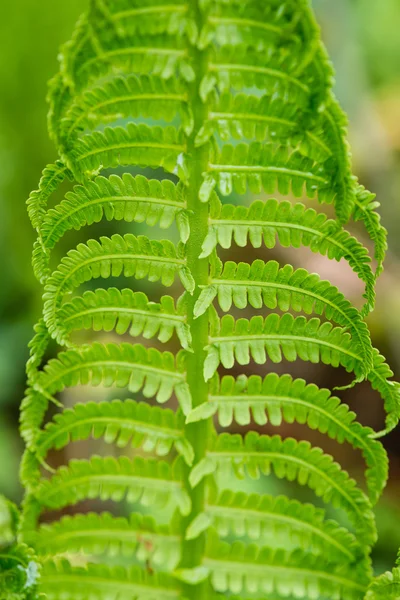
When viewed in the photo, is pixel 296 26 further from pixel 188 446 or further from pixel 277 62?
pixel 188 446

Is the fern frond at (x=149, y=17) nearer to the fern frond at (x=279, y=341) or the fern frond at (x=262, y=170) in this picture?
the fern frond at (x=262, y=170)

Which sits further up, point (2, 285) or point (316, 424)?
point (2, 285)

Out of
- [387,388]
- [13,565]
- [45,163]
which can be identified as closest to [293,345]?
[387,388]

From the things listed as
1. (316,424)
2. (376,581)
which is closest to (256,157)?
(316,424)

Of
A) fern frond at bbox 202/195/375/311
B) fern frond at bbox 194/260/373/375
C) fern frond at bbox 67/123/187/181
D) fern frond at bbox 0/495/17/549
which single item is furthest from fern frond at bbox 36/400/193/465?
fern frond at bbox 67/123/187/181

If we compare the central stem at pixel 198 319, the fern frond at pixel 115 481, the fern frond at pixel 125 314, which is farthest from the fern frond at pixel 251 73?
the fern frond at pixel 115 481

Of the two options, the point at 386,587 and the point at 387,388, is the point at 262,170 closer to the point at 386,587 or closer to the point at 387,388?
the point at 387,388

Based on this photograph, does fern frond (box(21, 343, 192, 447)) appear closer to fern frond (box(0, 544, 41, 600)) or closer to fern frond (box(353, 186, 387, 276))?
fern frond (box(0, 544, 41, 600))
